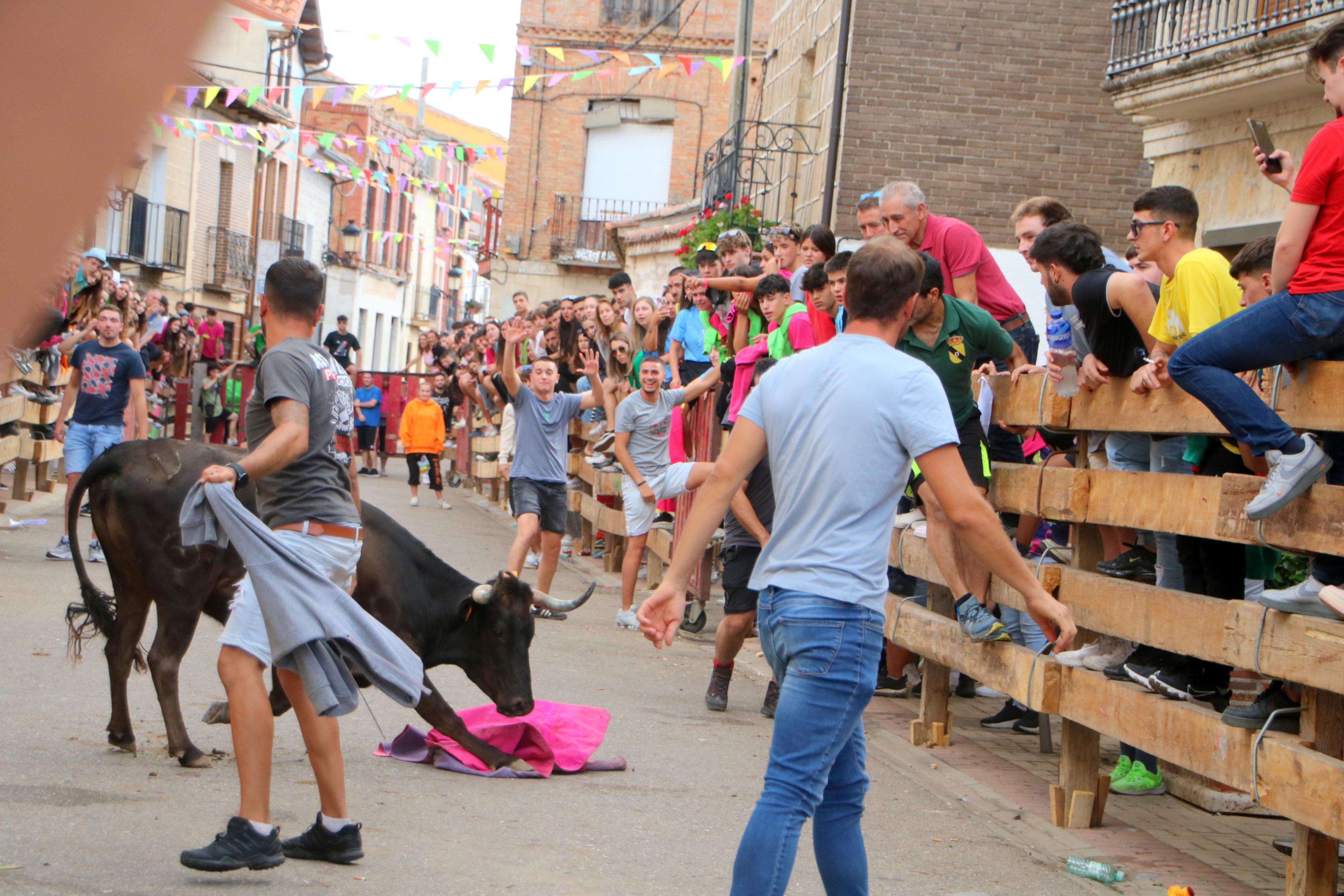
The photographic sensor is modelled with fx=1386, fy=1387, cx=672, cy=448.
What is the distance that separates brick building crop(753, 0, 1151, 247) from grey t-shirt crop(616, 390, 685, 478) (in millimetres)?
6354

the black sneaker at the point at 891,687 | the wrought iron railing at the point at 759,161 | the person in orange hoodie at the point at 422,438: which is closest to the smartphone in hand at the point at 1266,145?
the black sneaker at the point at 891,687

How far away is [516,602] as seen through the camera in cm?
693

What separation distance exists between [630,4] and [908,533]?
31.7m

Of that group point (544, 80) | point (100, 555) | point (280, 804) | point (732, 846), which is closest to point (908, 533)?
point (732, 846)

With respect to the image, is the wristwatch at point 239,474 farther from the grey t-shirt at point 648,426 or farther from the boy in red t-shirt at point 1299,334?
the grey t-shirt at point 648,426

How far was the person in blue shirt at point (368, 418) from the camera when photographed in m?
27.8

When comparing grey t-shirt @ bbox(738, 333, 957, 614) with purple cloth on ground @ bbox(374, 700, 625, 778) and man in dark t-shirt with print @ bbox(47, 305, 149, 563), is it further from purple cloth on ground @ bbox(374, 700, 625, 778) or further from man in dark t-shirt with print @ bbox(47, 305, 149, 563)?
man in dark t-shirt with print @ bbox(47, 305, 149, 563)

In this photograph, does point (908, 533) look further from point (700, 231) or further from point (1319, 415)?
point (700, 231)

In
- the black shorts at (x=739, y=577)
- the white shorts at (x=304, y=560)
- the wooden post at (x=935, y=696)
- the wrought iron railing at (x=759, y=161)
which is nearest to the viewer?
the white shorts at (x=304, y=560)

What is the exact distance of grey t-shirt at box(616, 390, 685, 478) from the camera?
38.4 ft

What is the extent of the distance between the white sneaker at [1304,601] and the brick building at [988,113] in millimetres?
13261

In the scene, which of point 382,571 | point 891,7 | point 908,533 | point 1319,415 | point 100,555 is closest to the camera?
point 1319,415

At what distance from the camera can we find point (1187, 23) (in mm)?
14070

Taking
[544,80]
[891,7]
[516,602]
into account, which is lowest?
[516,602]
